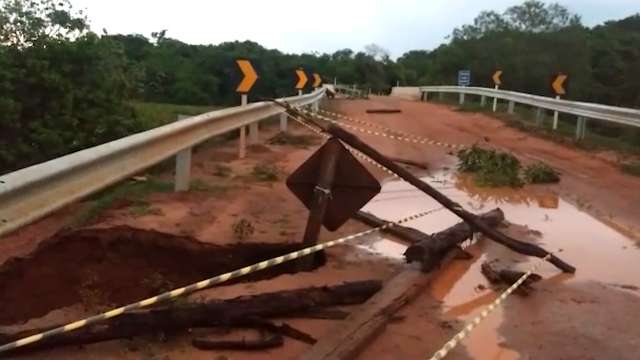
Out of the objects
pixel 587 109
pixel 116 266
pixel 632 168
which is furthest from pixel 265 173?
pixel 587 109

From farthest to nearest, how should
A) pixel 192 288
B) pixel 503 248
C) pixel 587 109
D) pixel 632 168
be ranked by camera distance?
pixel 587 109, pixel 632 168, pixel 503 248, pixel 192 288

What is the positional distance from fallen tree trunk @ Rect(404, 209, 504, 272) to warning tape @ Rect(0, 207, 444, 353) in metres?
0.59

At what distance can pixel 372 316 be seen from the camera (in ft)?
14.5

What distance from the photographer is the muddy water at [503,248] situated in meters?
5.07

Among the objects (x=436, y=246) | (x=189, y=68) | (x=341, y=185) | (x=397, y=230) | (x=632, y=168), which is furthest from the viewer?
(x=189, y=68)

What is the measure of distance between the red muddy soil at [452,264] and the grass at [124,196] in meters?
0.18

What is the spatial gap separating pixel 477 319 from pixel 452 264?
1.39m

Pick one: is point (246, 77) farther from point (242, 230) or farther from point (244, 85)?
point (242, 230)

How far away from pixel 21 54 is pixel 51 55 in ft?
1.43

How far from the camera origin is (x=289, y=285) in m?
5.23

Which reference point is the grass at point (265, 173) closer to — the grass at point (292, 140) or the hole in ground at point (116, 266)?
the hole in ground at point (116, 266)

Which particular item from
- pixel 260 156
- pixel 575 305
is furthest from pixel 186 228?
pixel 260 156

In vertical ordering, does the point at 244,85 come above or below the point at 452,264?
above

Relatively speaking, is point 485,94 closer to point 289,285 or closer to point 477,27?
point 289,285
